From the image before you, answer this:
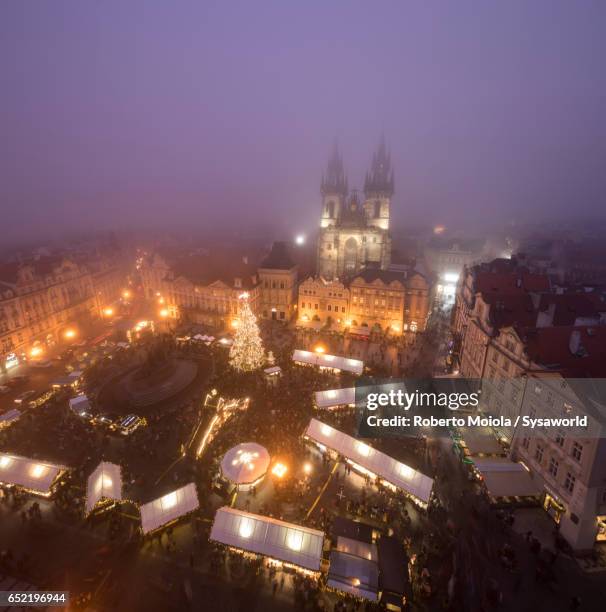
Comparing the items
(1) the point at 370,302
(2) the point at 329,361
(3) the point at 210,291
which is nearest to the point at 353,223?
(1) the point at 370,302

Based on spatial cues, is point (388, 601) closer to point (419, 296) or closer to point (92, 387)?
point (92, 387)

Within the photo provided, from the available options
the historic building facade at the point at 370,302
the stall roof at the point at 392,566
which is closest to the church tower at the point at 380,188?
the historic building facade at the point at 370,302

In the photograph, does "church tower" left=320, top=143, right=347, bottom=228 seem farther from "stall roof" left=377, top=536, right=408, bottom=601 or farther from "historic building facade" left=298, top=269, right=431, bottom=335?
"stall roof" left=377, top=536, right=408, bottom=601

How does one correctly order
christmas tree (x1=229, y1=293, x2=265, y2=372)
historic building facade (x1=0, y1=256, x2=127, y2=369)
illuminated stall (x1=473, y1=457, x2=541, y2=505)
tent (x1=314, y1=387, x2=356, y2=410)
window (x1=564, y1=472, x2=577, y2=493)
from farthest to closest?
historic building facade (x1=0, y1=256, x2=127, y2=369)
christmas tree (x1=229, y1=293, x2=265, y2=372)
tent (x1=314, y1=387, x2=356, y2=410)
illuminated stall (x1=473, y1=457, x2=541, y2=505)
window (x1=564, y1=472, x2=577, y2=493)

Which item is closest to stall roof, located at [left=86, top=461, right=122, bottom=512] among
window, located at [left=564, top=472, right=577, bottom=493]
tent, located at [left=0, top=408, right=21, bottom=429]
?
tent, located at [left=0, top=408, right=21, bottom=429]

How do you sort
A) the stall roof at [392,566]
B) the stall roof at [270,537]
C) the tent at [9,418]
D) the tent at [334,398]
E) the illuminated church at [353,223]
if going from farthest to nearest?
the illuminated church at [353,223] < the tent at [334,398] < the tent at [9,418] < the stall roof at [270,537] < the stall roof at [392,566]

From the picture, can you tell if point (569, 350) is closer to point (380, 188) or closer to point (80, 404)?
point (80, 404)

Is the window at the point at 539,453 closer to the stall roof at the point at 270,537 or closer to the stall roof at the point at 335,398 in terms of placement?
the stall roof at the point at 335,398

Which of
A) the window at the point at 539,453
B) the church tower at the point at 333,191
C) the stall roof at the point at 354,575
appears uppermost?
the church tower at the point at 333,191
